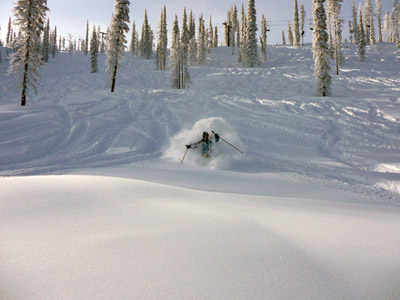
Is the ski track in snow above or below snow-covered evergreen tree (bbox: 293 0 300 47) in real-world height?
below

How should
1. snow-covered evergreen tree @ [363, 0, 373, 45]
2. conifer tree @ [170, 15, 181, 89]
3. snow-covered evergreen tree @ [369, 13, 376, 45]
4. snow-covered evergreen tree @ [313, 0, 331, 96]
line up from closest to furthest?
snow-covered evergreen tree @ [313, 0, 331, 96]
conifer tree @ [170, 15, 181, 89]
snow-covered evergreen tree @ [369, 13, 376, 45]
snow-covered evergreen tree @ [363, 0, 373, 45]

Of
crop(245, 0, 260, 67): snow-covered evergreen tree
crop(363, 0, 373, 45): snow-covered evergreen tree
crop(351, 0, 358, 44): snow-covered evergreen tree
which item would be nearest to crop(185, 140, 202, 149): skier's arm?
crop(245, 0, 260, 67): snow-covered evergreen tree

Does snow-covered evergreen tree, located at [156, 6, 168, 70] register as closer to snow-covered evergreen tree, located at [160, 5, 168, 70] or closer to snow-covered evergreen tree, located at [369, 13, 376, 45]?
snow-covered evergreen tree, located at [160, 5, 168, 70]

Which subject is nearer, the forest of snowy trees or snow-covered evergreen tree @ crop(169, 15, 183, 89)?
the forest of snowy trees

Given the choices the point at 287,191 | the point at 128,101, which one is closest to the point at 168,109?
the point at 128,101

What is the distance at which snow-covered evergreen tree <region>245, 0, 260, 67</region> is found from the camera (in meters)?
42.8

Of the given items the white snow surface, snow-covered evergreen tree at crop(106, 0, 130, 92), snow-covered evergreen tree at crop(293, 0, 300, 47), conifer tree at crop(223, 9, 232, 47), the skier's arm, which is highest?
conifer tree at crop(223, 9, 232, 47)

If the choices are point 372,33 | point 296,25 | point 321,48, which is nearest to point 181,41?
point 321,48

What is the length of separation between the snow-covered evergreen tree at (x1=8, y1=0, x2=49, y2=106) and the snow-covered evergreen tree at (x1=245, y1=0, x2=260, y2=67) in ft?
115

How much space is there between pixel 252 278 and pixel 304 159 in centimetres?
867

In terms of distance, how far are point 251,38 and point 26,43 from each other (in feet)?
123

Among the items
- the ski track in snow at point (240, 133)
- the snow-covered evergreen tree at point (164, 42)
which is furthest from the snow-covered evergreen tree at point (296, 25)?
the ski track in snow at point (240, 133)

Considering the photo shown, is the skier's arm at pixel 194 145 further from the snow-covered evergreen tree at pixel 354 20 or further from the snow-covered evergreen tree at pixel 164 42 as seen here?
the snow-covered evergreen tree at pixel 354 20

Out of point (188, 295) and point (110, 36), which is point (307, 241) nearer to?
point (188, 295)
